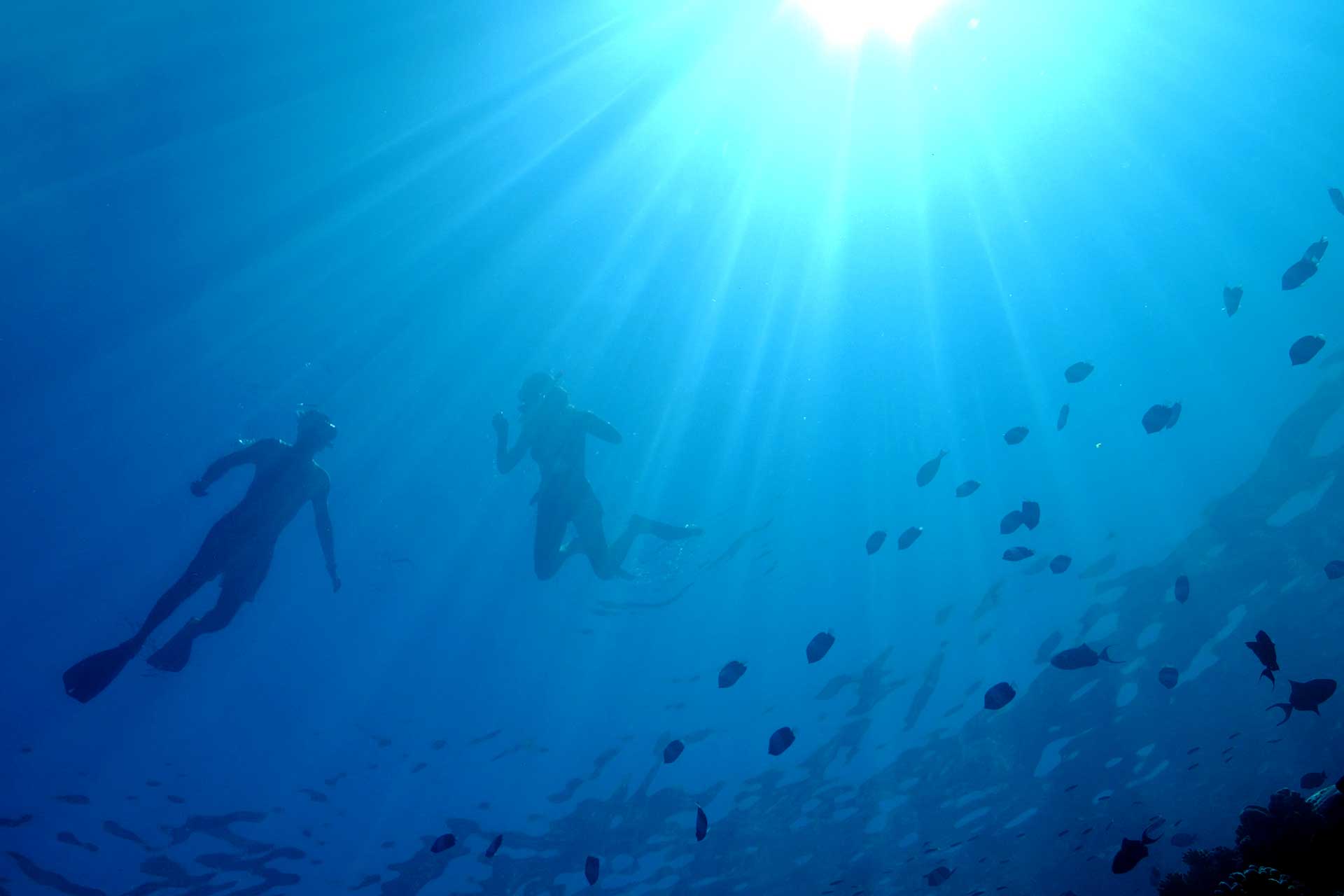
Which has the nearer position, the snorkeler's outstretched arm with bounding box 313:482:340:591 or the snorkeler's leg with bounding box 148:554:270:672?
the snorkeler's leg with bounding box 148:554:270:672

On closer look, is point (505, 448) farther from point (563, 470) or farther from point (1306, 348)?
point (1306, 348)

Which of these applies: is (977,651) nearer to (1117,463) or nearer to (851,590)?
(851,590)

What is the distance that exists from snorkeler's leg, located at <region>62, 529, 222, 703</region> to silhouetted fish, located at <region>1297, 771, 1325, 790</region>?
18650 millimetres

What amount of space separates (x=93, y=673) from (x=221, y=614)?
1663 millimetres

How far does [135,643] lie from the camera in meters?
9.34

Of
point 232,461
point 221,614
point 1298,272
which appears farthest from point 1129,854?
point 232,461

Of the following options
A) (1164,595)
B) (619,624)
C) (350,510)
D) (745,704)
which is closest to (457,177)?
(350,510)

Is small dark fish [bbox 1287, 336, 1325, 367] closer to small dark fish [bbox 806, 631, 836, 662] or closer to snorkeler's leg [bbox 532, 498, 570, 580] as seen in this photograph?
small dark fish [bbox 806, 631, 836, 662]

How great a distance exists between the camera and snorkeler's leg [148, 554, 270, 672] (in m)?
9.32

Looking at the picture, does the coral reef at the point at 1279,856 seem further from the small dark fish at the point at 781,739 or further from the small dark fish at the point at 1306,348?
the small dark fish at the point at 1306,348

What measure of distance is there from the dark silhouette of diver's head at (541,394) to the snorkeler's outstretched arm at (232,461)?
13.2ft

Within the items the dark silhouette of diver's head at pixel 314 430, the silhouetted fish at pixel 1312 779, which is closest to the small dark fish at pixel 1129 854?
the silhouetted fish at pixel 1312 779

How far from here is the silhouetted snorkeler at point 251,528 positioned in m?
9.94

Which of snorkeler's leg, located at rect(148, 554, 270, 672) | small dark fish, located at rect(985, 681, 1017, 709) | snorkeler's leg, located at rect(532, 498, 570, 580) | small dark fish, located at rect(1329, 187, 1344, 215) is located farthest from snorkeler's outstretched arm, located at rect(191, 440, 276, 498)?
small dark fish, located at rect(1329, 187, 1344, 215)
